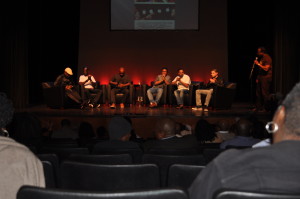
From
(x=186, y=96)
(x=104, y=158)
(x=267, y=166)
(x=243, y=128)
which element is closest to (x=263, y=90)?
(x=186, y=96)

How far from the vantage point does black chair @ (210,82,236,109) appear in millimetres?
8222

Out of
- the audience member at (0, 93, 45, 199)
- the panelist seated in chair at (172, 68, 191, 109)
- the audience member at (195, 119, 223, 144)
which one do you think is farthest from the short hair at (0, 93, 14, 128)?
the panelist seated in chair at (172, 68, 191, 109)

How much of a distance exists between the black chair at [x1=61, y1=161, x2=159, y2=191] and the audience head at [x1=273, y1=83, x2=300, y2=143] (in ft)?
2.50

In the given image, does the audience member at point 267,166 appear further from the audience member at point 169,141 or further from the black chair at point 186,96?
the black chair at point 186,96

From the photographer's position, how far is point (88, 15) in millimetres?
10734

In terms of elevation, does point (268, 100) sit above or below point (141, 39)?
below

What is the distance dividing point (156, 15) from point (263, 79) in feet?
12.7

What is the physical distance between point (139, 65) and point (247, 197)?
9752 mm

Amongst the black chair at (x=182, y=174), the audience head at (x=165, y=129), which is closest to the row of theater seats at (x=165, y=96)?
the audience head at (x=165, y=129)

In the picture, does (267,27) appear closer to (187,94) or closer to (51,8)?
(187,94)

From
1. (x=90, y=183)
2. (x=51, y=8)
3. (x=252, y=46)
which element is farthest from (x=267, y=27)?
(x=90, y=183)

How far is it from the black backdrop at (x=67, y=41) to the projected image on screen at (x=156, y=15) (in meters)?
2.10

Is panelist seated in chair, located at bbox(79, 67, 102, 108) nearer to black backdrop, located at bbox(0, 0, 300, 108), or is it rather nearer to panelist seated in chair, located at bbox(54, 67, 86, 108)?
panelist seated in chair, located at bbox(54, 67, 86, 108)

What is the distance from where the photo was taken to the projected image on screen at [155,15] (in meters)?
10.5
